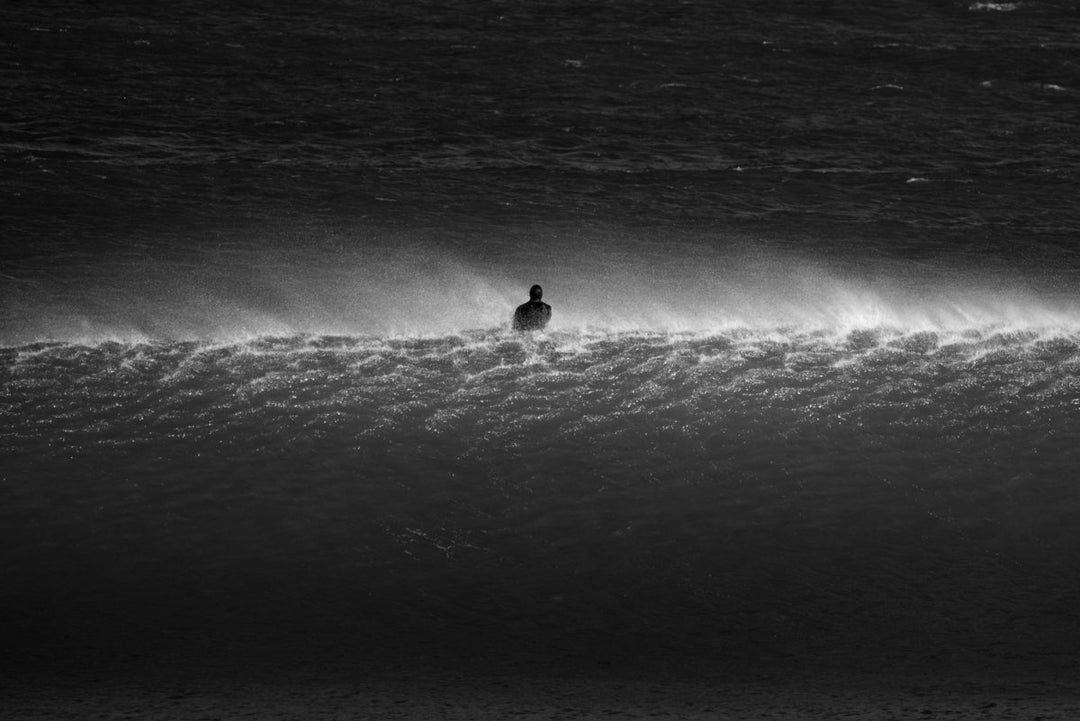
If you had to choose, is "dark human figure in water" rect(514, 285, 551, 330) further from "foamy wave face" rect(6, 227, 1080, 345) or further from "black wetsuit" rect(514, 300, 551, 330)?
"foamy wave face" rect(6, 227, 1080, 345)

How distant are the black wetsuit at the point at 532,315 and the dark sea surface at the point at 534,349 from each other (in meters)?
0.74

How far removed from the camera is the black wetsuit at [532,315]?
90.9ft

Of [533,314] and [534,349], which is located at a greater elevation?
[533,314]

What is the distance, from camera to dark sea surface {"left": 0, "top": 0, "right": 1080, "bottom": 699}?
1831 centimetres

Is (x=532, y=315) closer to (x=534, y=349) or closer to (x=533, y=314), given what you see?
(x=533, y=314)

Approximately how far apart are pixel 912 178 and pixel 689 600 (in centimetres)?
2706

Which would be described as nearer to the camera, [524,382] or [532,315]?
[524,382]

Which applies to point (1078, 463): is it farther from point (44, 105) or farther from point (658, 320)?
point (44, 105)

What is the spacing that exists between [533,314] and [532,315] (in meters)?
0.03

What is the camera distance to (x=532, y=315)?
27781 mm

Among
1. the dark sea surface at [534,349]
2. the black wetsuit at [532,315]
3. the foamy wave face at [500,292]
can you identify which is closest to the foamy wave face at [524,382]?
the dark sea surface at [534,349]

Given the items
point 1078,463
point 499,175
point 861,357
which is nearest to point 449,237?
point 499,175

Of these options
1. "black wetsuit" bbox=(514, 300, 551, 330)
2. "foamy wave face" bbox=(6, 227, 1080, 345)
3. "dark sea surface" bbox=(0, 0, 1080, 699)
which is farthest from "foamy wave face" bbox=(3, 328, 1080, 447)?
"foamy wave face" bbox=(6, 227, 1080, 345)

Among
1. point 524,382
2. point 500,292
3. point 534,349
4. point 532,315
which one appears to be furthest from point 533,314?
point 500,292
